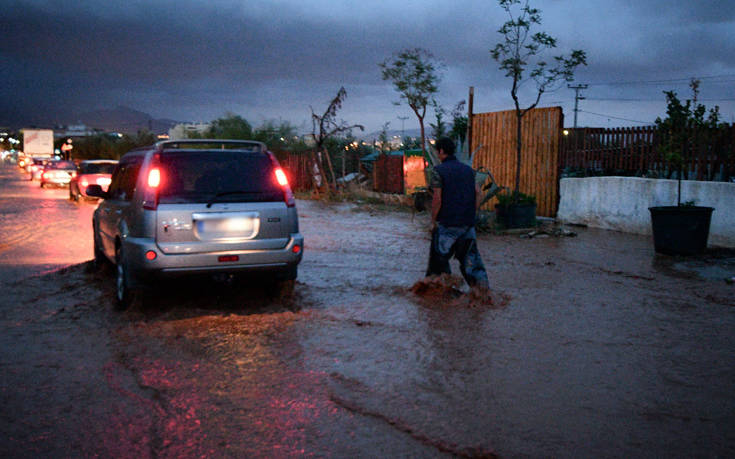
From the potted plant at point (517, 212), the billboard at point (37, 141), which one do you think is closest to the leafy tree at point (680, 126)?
the potted plant at point (517, 212)

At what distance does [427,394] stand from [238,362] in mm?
1561

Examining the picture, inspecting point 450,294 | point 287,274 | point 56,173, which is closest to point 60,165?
point 56,173

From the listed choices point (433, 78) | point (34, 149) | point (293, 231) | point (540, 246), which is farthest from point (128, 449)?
point (34, 149)

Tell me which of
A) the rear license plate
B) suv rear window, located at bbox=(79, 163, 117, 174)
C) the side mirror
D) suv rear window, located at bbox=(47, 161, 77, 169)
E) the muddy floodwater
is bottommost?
the muddy floodwater

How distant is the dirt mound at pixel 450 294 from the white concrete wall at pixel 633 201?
617 centimetres

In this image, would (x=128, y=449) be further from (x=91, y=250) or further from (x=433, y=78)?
(x=433, y=78)

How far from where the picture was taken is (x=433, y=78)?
722 inches

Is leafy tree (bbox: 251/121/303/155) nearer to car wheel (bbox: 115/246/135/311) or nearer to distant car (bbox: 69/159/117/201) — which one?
distant car (bbox: 69/159/117/201)

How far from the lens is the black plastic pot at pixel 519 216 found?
1318cm

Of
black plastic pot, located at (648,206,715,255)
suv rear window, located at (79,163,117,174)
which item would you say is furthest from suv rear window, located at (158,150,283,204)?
suv rear window, located at (79,163,117,174)

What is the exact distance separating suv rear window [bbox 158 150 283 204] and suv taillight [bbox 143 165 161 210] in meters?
0.04

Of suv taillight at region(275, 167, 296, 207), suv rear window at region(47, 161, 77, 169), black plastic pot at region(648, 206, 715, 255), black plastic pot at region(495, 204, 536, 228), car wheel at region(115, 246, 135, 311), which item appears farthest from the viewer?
suv rear window at region(47, 161, 77, 169)

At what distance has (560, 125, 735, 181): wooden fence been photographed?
11.5 meters

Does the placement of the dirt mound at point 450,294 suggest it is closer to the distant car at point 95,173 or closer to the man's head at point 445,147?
the man's head at point 445,147
